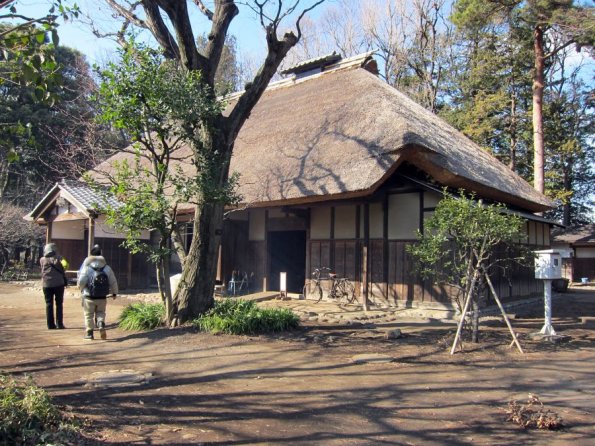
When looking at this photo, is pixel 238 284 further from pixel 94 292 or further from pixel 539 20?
pixel 539 20

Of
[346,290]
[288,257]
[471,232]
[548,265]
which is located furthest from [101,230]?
[548,265]

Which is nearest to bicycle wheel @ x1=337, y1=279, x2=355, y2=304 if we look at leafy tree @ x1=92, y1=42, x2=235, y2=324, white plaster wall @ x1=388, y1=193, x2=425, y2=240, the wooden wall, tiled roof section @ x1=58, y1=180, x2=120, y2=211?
white plaster wall @ x1=388, y1=193, x2=425, y2=240

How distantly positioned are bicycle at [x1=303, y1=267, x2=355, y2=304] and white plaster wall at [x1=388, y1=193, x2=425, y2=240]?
1.78 m

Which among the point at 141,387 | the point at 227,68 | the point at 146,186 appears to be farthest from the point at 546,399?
the point at 227,68

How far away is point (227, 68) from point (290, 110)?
16658mm

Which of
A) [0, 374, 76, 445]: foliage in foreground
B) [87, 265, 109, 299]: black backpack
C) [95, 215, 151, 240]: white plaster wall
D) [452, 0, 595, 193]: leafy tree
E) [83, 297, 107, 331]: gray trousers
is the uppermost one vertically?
[452, 0, 595, 193]: leafy tree

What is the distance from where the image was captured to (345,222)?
13.5 metres

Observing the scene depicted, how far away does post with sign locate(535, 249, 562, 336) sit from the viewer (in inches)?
328

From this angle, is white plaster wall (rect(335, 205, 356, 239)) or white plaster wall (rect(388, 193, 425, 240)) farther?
white plaster wall (rect(335, 205, 356, 239))

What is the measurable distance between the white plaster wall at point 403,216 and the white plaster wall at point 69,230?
43.5ft

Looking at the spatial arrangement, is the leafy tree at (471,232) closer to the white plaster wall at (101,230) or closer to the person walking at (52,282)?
the person walking at (52,282)

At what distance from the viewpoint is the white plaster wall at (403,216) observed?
12109 millimetres

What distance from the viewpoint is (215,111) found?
28.1ft

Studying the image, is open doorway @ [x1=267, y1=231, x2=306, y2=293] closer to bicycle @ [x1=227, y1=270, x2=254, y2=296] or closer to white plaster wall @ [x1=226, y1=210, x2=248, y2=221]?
bicycle @ [x1=227, y1=270, x2=254, y2=296]
